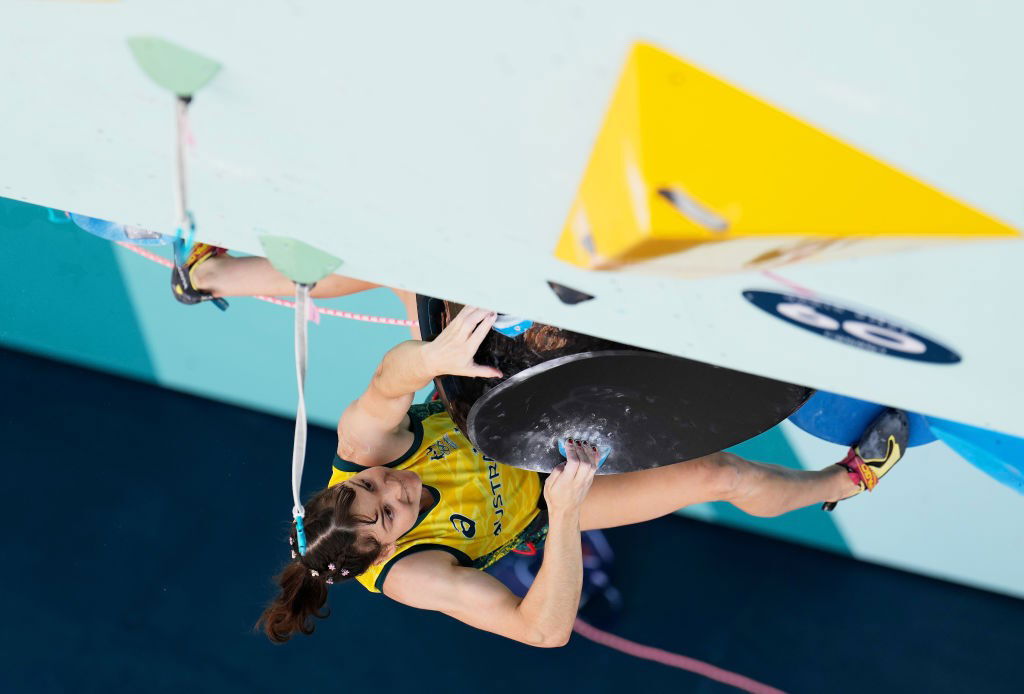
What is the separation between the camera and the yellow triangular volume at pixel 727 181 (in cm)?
55

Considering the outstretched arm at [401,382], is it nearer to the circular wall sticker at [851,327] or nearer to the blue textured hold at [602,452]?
the blue textured hold at [602,452]

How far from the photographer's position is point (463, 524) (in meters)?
1.45

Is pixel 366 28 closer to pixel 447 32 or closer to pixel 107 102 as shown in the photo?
pixel 447 32

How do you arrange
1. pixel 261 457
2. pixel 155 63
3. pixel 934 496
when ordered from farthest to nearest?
pixel 261 457, pixel 934 496, pixel 155 63

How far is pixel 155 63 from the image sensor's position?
67 cm

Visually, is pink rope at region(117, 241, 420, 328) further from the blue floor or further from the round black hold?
the round black hold

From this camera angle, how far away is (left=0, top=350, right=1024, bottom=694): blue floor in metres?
2.05

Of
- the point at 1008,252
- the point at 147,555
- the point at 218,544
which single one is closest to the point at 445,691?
the point at 218,544

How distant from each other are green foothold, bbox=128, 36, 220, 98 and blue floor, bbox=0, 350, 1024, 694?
1.70 m

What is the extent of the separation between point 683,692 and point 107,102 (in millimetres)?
1785

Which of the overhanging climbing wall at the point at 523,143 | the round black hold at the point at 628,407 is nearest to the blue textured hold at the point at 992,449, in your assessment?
the round black hold at the point at 628,407

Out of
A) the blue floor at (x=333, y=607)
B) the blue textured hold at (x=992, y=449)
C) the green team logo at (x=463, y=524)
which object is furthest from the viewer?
the blue floor at (x=333, y=607)

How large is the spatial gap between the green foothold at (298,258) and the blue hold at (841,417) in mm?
850

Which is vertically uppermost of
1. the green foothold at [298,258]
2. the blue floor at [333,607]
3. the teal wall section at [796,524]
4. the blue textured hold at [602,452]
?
the green foothold at [298,258]
